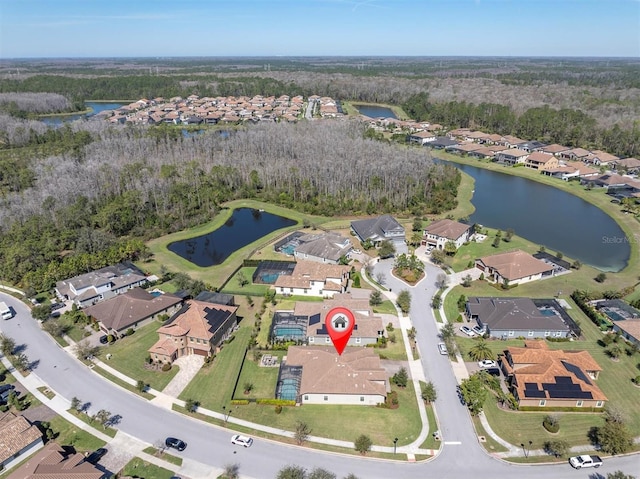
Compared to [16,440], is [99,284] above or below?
below

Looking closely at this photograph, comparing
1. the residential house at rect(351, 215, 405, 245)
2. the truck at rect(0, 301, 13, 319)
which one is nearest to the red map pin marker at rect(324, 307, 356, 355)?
the residential house at rect(351, 215, 405, 245)

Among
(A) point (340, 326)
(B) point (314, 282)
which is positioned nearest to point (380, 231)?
(B) point (314, 282)

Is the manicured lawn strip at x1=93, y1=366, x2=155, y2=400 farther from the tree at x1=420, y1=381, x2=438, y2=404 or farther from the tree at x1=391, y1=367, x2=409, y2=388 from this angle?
the tree at x1=420, y1=381, x2=438, y2=404

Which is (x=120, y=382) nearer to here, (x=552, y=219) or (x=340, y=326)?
(x=340, y=326)

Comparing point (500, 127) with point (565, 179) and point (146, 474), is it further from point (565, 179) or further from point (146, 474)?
point (146, 474)

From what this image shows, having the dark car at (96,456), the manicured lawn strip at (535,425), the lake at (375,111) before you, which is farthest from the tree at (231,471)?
the lake at (375,111)

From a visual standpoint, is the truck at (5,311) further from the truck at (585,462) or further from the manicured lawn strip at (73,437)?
the truck at (585,462)
